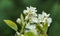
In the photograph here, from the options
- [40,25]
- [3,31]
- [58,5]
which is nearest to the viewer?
[40,25]

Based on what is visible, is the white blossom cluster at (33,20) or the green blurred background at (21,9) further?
the green blurred background at (21,9)

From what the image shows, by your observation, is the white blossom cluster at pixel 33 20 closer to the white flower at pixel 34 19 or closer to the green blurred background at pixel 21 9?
the white flower at pixel 34 19

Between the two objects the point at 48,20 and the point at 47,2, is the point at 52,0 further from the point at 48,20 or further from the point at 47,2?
the point at 48,20

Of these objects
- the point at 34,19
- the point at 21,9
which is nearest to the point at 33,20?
the point at 34,19

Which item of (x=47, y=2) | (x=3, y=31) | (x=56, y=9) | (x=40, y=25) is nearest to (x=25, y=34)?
(x=40, y=25)

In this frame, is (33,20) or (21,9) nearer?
(33,20)

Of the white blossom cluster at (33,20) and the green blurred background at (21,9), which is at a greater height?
the green blurred background at (21,9)

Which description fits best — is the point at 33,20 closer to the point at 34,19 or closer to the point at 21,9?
the point at 34,19

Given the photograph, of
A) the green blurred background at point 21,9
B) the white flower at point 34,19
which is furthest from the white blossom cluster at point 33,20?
the green blurred background at point 21,9
